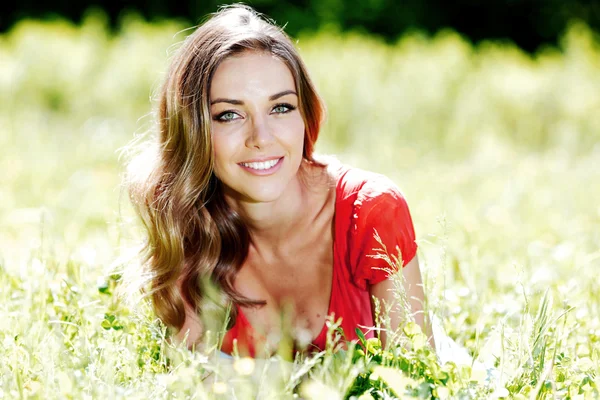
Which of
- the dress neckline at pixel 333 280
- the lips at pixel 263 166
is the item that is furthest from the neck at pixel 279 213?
the lips at pixel 263 166

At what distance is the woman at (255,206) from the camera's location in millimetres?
2232

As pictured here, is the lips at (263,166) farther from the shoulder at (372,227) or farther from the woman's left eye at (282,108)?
the shoulder at (372,227)

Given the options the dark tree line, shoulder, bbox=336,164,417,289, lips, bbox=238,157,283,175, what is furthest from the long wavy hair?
the dark tree line

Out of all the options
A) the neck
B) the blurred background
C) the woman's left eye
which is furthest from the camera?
the blurred background

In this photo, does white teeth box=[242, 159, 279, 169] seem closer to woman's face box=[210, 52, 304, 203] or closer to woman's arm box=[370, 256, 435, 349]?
woman's face box=[210, 52, 304, 203]

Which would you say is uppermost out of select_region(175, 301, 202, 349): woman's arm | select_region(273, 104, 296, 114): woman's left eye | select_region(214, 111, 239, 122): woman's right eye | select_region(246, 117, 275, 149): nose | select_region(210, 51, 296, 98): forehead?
select_region(210, 51, 296, 98): forehead

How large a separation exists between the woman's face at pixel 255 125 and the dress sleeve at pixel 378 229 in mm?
275

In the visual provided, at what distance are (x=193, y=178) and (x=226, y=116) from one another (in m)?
0.24

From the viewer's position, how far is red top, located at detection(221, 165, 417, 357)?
7.26 feet

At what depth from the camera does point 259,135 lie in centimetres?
220

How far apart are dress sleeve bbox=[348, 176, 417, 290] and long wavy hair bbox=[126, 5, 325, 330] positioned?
0.39 m

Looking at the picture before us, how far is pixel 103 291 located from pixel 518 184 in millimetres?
3201

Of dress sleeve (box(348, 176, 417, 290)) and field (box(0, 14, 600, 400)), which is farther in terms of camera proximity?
dress sleeve (box(348, 176, 417, 290))

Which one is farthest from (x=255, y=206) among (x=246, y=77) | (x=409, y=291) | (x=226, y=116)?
(x=409, y=291)
